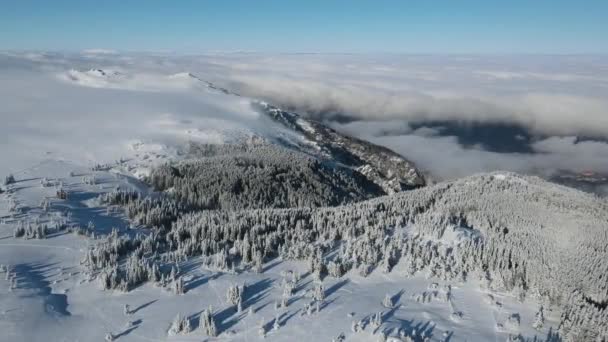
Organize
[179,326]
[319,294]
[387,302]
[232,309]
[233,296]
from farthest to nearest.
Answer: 1. [319,294]
2. [233,296]
3. [387,302]
4. [232,309]
5. [179,326]

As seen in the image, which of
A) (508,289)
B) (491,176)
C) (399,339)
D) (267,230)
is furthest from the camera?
(491,176)

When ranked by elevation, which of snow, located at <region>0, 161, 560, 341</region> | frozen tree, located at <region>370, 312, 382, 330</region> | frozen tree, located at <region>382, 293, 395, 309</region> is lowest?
snow, located at <region>0, 161, 560, 341</region>

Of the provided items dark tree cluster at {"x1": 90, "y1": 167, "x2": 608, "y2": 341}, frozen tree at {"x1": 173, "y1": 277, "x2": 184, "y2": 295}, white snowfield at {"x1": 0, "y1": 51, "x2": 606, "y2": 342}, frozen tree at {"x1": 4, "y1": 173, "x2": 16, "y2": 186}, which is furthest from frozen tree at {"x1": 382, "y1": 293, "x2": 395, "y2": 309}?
frozen tree at {"x1": 4, "y1": 173, "x2": 16, "y2": 186}

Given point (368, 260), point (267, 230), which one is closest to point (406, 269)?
point (368, 260)

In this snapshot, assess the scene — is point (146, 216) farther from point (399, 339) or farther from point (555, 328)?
point (555, 328)

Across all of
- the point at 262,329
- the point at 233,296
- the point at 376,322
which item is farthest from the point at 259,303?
the point at 376,322

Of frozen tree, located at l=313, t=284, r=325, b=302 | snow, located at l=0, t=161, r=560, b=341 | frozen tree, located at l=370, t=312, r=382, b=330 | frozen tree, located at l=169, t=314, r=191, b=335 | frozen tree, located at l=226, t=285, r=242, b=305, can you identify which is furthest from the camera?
frozen tree, located at l=313, t=284, r=325, b=302

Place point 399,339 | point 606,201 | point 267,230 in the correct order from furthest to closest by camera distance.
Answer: point 606,201 < point 267,230 < point 399,339

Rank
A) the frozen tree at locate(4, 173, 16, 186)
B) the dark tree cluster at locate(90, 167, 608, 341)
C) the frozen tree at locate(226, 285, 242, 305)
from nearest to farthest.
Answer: the frozen tree at locate(226, 285, 242, 305)
the dark tree cluster at locate(90, 167, 608, 341)
the frozen tree at locate(4, 173, 16, 186)

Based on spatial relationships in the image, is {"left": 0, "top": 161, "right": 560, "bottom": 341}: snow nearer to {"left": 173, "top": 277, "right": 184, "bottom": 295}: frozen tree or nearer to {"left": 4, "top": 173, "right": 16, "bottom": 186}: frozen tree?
{"left": 173, "top": 277, "right": 184, "bottom": 295}: frozen tree

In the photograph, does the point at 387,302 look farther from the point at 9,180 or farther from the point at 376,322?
the point at 9,180

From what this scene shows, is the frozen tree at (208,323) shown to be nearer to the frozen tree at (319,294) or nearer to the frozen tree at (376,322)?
the frozen tree at (319,294)
